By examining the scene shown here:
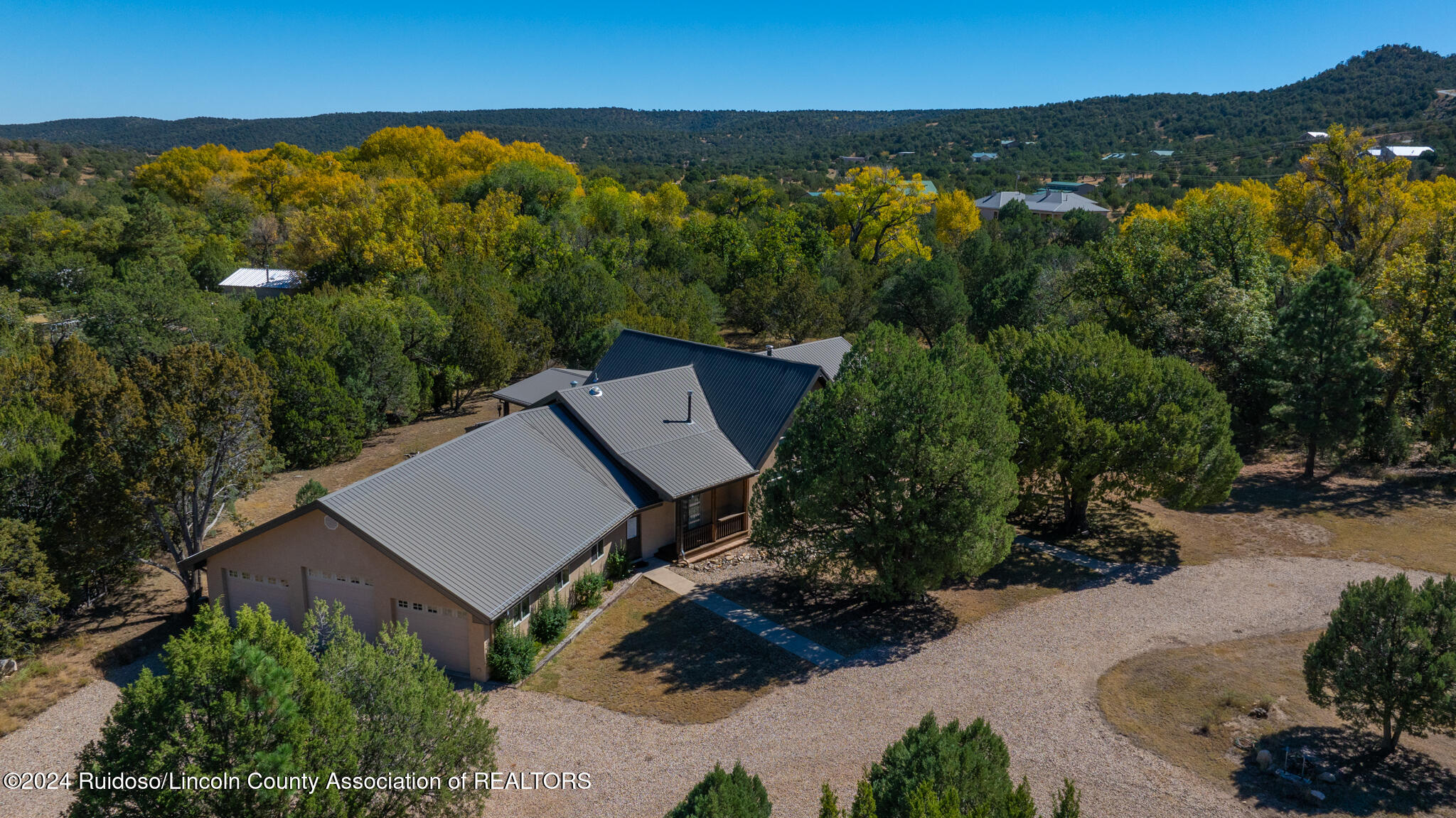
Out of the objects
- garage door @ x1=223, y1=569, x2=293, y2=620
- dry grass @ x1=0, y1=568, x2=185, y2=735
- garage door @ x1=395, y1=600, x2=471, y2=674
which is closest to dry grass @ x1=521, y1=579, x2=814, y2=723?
garage door @ x1=395, y1=600, x2=471, y2=674

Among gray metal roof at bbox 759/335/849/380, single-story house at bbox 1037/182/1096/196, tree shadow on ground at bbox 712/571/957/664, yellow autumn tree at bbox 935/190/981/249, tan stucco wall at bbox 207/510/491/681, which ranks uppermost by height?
single-story house at bbox 1037/182/1096/196

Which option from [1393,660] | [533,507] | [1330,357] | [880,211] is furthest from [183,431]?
[880,211]

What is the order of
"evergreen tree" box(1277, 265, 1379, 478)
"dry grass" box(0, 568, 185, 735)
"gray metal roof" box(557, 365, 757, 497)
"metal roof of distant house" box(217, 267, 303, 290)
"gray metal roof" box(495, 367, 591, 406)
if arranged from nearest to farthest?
"dry grass" box(0, 568, 185, 735) < "gray metal roof" box(557, 365, 757, 497) < "evergreen tree" box(1277, 265, 1379, 478) < "gray metal roof" box(495, 367, 591, 406) < "metal roof of distant house" box(217, 267, 303, 290)

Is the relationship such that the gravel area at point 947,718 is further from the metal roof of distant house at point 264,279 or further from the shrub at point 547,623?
the metal roof of distant house at point 264,279

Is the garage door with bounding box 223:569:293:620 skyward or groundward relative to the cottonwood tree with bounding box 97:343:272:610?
groundward

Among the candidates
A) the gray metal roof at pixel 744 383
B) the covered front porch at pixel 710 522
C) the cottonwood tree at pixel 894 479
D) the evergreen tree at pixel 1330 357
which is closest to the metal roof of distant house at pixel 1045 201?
the evergreen tree at pixel 1330 357

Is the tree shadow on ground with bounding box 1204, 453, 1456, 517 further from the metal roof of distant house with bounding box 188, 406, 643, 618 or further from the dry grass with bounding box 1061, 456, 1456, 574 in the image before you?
the metal roof of distant house with bounding box 188, 406, 643, 618
